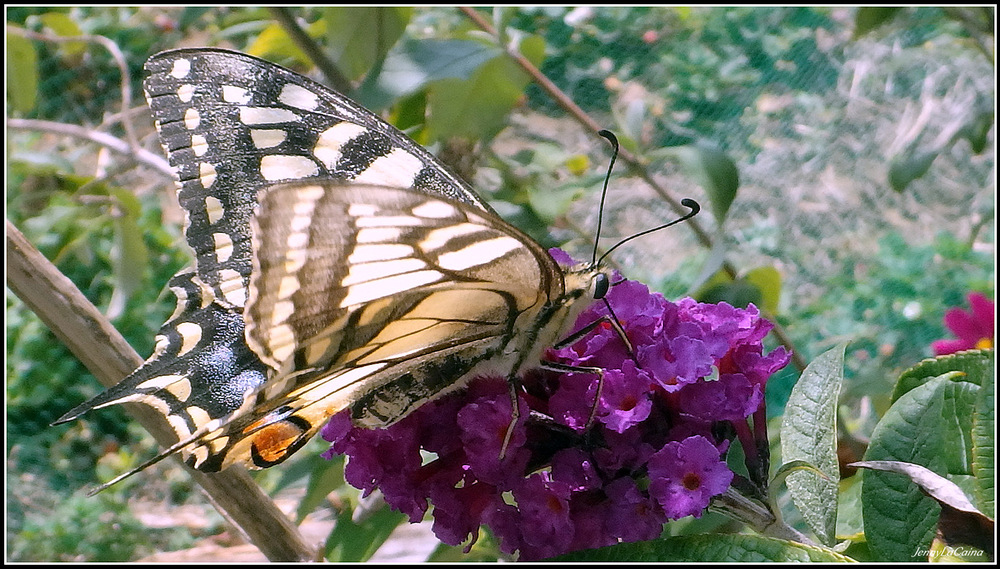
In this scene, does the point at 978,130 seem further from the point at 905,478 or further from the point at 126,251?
the point at 126,251

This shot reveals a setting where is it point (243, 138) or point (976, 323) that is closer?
point (243, 138)

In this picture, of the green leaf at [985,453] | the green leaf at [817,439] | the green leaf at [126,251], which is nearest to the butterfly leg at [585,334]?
the green leaf at [817,439]

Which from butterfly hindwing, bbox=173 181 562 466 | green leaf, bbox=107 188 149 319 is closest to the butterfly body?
butterfly hindwing, bbox=173 181 562 466

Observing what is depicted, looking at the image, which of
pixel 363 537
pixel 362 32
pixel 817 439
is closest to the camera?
pixel 817 439

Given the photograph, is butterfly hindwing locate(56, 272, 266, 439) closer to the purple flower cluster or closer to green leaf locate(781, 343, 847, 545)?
the purple flower cluster

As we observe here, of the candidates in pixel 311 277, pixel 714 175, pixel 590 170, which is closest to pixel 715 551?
pixel 311 277

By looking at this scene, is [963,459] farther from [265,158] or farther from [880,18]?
[880,18]

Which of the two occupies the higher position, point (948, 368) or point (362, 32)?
point (362, 32)

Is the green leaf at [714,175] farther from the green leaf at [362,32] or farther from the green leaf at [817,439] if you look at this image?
the green leaf at [817,439]
